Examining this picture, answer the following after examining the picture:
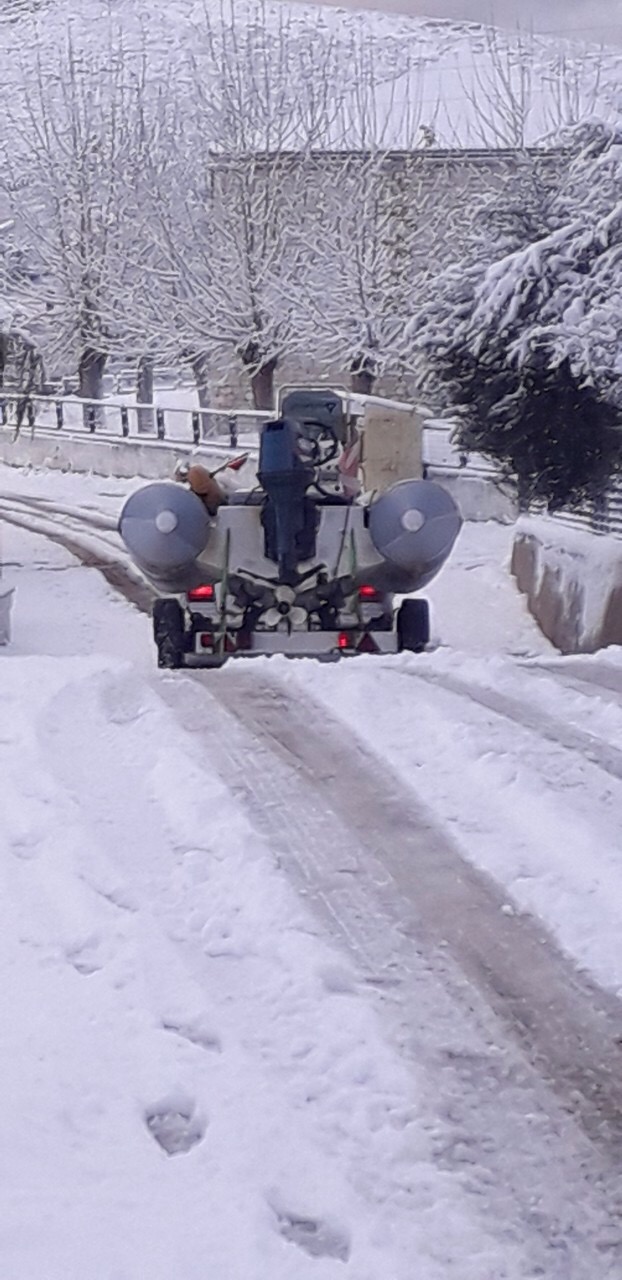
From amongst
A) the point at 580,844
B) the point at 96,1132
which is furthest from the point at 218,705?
the point at 96,1132

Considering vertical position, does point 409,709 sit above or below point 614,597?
above

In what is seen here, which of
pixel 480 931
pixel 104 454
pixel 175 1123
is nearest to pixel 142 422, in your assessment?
pixel 104 454

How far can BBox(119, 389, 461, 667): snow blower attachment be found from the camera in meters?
8.52

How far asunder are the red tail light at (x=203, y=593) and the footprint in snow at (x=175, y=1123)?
20.7ft

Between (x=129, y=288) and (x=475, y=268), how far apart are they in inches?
739

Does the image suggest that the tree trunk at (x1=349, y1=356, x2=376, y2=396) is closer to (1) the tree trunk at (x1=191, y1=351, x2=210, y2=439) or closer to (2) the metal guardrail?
(2) the metal guardrail

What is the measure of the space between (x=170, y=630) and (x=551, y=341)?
5.19m

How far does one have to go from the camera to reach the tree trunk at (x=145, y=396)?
31467 millimetres

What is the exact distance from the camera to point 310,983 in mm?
3521

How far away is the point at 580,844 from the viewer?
439 centimetres

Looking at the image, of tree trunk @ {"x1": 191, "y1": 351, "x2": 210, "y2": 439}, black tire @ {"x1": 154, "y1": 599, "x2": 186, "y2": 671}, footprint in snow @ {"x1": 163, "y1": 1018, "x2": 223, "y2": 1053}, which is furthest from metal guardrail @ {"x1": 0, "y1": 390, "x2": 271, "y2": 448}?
footprint in snow @ {"x1": 163, "y1": 1018, "x2": 223, "y2": 1053}

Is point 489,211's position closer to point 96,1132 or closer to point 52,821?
point 52,821

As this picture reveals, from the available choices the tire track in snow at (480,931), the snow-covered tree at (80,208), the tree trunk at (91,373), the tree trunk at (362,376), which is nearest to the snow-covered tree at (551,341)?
the tire track in snow at (480,931)

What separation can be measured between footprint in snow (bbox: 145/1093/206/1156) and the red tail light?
20.7 feet
